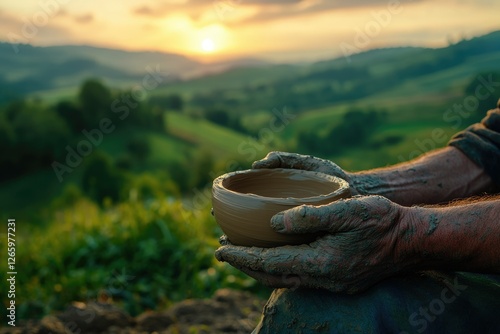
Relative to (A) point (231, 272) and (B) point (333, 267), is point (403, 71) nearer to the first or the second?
(A) point (231, 272)

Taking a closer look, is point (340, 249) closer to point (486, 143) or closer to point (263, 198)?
point (263, 198)

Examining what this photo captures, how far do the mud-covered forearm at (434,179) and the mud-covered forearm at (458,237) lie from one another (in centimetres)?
71

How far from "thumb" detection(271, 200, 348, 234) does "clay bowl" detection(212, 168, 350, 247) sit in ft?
0.25

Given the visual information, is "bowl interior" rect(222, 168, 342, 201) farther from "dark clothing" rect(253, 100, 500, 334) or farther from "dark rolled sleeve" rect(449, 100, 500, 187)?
"dark rolled sleeve" rect(449, 100, 500, 187)

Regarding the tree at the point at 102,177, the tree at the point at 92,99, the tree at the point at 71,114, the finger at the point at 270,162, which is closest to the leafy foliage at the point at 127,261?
the finger at the point at 270,162

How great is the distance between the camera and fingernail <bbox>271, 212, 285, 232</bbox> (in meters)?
1.78

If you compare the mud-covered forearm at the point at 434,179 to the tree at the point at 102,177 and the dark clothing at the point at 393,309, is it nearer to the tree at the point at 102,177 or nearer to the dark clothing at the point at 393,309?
the dark clothing at the point at 393,309

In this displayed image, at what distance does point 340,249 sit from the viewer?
1735 mm

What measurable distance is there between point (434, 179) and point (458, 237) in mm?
863

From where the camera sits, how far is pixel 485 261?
5.91 feet

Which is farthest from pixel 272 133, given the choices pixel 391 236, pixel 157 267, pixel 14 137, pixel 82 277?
pixel 14 137

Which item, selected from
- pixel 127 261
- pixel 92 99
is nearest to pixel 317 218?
pixel 127 261

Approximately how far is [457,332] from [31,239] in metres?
5.00

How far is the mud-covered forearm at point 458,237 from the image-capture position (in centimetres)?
178
